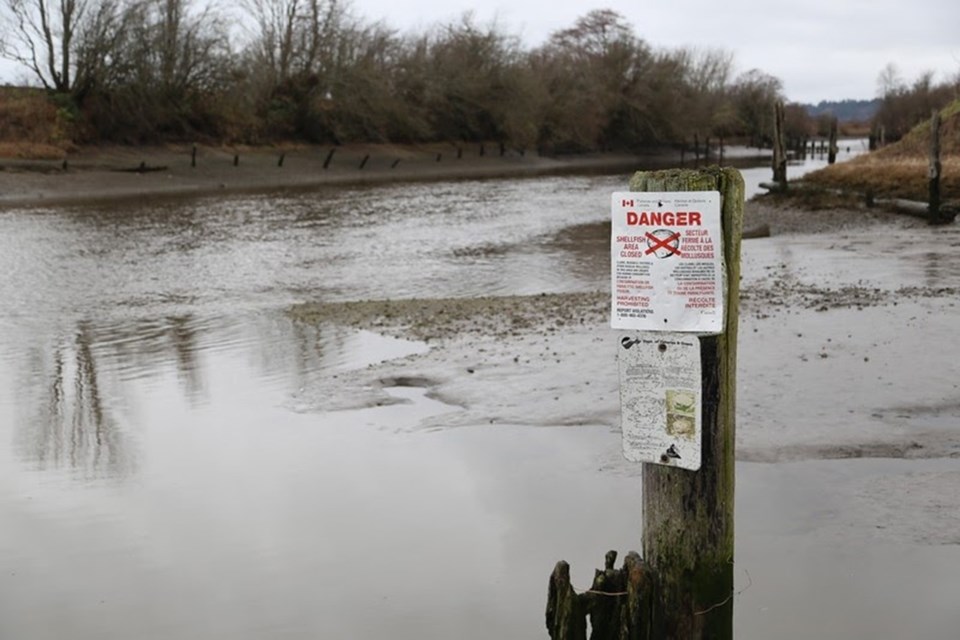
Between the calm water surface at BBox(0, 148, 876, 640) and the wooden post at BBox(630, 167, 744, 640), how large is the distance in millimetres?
970

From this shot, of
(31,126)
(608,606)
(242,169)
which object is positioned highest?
(31,126)

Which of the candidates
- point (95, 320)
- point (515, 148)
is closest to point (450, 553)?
point (95, 320)

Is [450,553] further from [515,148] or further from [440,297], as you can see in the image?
[515,148]

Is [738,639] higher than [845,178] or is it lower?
lower

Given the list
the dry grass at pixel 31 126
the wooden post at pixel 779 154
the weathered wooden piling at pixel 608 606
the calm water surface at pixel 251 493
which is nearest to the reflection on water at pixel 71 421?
the calm water surface at pixel 251 493

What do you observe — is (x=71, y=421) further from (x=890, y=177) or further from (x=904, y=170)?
(x=904, y=170)

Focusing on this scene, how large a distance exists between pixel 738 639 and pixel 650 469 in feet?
3.58

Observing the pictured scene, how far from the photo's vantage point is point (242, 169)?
162ft

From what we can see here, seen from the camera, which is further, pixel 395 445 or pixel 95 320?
pixel 95 320

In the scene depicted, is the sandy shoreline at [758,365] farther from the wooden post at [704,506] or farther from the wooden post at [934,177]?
the wooden post at [934,177]

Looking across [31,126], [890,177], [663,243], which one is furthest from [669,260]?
[31,126]

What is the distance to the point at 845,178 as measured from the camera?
1228 inches

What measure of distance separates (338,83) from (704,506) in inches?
2405

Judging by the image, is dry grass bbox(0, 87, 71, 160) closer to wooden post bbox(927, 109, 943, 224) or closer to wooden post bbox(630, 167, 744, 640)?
wooden post bbox(927, 109, 943, 224)
